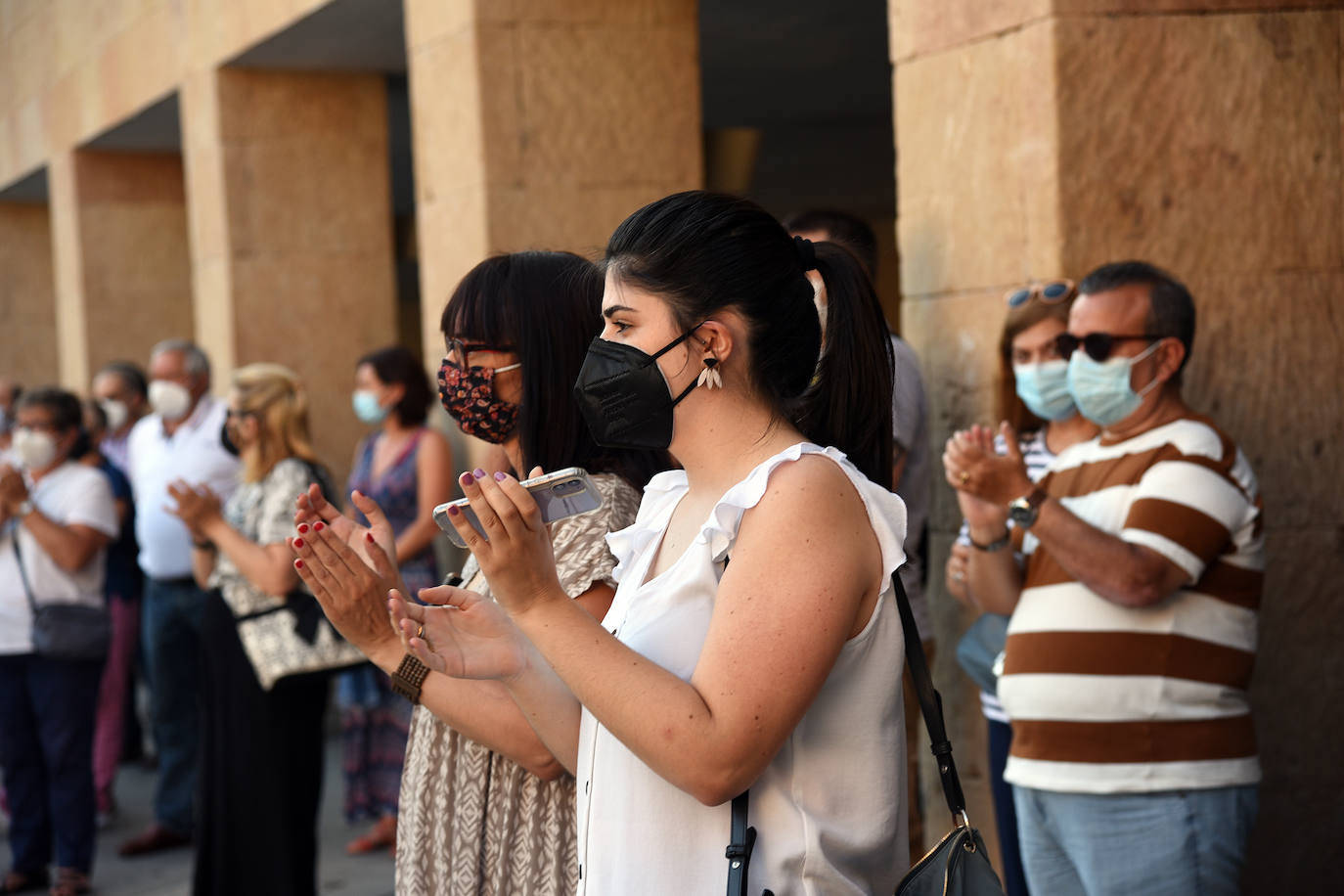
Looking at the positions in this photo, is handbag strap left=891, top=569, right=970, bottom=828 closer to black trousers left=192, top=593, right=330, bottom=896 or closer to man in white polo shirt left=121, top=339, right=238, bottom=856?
black trousers left=192, top=593, right=330, bottom=896

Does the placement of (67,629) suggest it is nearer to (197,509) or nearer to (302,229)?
(197,509)

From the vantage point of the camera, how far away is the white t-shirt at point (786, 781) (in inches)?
71.3

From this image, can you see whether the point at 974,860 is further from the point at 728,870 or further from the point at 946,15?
the point at 946,15

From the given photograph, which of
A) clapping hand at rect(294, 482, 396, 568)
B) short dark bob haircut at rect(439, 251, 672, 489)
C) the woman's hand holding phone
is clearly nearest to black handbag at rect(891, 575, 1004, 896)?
the woman's hand holding phone

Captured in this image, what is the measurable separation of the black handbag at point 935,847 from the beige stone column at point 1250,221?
6.68 ft

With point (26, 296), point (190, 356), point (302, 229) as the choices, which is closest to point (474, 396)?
point (190, 356)

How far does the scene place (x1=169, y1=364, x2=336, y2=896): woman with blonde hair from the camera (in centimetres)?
477

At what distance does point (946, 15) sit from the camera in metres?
3.98

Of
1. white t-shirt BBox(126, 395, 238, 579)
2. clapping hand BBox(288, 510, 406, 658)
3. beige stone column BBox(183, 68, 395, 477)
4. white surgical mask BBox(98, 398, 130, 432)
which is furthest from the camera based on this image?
white surgical mask BBox(98, 398, 130, 432)

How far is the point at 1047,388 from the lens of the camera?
3580mm

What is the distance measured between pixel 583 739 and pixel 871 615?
0.45 m

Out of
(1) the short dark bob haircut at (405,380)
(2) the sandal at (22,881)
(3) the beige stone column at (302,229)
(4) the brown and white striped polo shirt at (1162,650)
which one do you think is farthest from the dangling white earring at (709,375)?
(3) the beige stone column at (302,229)

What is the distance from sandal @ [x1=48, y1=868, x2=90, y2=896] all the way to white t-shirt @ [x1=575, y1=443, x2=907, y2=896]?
178 inches

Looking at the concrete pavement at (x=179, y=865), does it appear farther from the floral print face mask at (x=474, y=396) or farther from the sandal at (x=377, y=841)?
the floral print face mask at (x=474, y=396)
